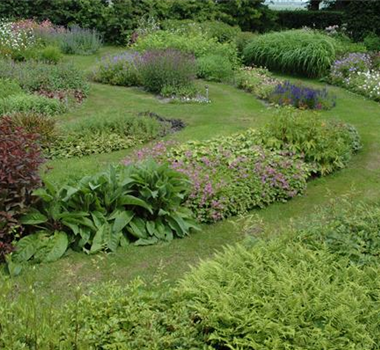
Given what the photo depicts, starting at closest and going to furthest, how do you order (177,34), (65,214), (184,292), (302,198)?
1. (184,292)
2. (65,214)
3. (302,198)
4. (177,34)

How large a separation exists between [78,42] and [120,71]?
4.63 m

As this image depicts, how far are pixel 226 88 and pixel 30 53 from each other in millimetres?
5185

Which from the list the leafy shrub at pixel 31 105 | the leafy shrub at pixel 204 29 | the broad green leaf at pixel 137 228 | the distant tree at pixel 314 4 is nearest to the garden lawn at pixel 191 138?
the broad green leaf at pixel 137 228

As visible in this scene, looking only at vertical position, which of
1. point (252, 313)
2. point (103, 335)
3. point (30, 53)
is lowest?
point (30, 53)

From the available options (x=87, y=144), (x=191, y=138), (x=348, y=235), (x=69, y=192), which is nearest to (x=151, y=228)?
(x=69, y=192)

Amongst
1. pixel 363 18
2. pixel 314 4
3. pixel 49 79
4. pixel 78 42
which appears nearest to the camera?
pixel 49 79

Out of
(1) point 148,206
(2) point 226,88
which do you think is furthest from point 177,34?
(1) point 148,206

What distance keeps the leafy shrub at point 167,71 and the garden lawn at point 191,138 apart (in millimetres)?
370

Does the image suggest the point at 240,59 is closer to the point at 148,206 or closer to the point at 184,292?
the point at 148,206

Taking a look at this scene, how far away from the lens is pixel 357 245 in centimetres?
405

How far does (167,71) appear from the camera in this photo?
1168 cm

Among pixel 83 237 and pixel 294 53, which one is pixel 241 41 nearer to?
pixel 294 53

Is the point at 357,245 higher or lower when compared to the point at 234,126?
higher

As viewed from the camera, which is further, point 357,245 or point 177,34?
point 177,34
